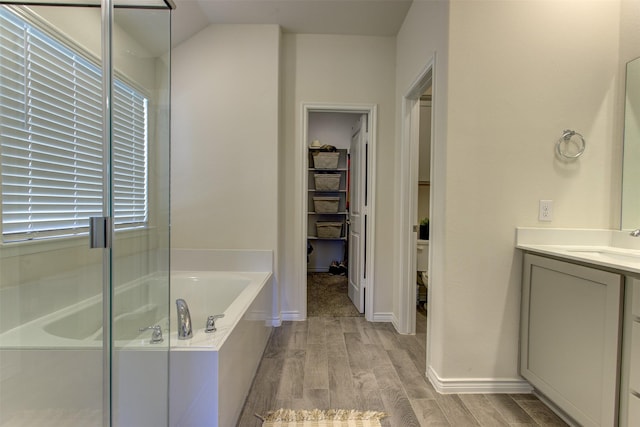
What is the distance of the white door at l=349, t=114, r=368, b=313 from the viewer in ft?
10.3

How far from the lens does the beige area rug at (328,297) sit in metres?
3.27

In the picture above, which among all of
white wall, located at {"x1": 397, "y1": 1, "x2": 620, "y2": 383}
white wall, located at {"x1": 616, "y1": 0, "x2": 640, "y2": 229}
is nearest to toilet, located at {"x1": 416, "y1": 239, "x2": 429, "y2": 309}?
white wall, located at {"x1": 397, "y1": 1, "x2": 620, "y2": 383}

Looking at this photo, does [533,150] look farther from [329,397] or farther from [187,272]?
[187,272]

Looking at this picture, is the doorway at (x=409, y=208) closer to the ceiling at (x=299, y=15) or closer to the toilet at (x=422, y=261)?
the toilet at (x=422, y=261)

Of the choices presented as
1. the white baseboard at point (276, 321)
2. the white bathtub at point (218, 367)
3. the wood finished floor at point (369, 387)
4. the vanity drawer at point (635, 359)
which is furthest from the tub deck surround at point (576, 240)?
the white baseboard at point (276, 321)

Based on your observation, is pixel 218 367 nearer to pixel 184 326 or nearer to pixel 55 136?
pixel 184 326

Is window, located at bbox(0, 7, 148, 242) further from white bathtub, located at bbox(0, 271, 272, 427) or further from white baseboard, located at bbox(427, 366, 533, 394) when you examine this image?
white baseboard, located at bbox(427, 366, 533, 394)

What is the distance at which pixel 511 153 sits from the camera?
72.7 inches

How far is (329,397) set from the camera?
5.91 ft

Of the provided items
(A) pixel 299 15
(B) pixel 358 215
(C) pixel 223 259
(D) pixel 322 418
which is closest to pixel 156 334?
(D) pixel 322 418

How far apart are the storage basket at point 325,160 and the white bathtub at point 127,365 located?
3315 mm

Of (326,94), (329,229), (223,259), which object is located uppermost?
(326,94)

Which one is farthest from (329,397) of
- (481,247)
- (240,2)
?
(240,2)

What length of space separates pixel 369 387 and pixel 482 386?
63 cm
